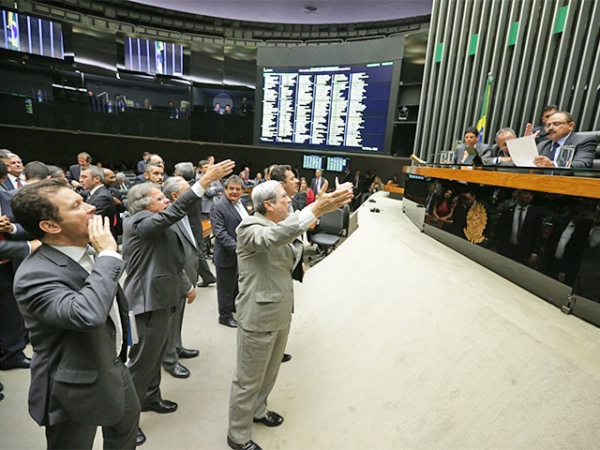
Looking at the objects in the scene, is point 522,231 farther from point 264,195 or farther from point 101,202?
point 101,202

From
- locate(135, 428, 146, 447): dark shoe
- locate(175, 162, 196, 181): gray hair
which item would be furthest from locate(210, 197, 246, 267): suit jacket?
locate(135, 428, 146, 447): dark shoe

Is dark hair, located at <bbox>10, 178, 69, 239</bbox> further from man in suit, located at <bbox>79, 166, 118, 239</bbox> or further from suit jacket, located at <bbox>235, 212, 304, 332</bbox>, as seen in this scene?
man in suit, located at <bbox>79, 166, 118, 239</bbox>

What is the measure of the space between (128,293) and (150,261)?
0.22 meters

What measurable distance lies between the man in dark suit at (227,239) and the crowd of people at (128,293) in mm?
15

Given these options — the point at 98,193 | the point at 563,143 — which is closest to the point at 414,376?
the point at 563,143

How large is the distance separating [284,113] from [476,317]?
9338 mm

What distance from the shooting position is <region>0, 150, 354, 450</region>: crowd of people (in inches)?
49.0

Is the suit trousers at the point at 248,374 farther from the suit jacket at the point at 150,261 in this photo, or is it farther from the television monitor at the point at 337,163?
the television monitor at the point at 337,163

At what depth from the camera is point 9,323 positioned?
265 cm

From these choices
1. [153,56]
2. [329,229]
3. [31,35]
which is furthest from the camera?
[153,56]

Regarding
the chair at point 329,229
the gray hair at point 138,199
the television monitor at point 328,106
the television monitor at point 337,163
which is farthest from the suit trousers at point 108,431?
the television monitor at point 337,163

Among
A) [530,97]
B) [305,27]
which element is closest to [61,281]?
[530,97]

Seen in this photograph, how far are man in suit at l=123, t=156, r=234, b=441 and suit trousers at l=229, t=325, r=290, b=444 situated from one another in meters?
0.54

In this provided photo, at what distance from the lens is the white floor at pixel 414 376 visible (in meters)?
1.50
